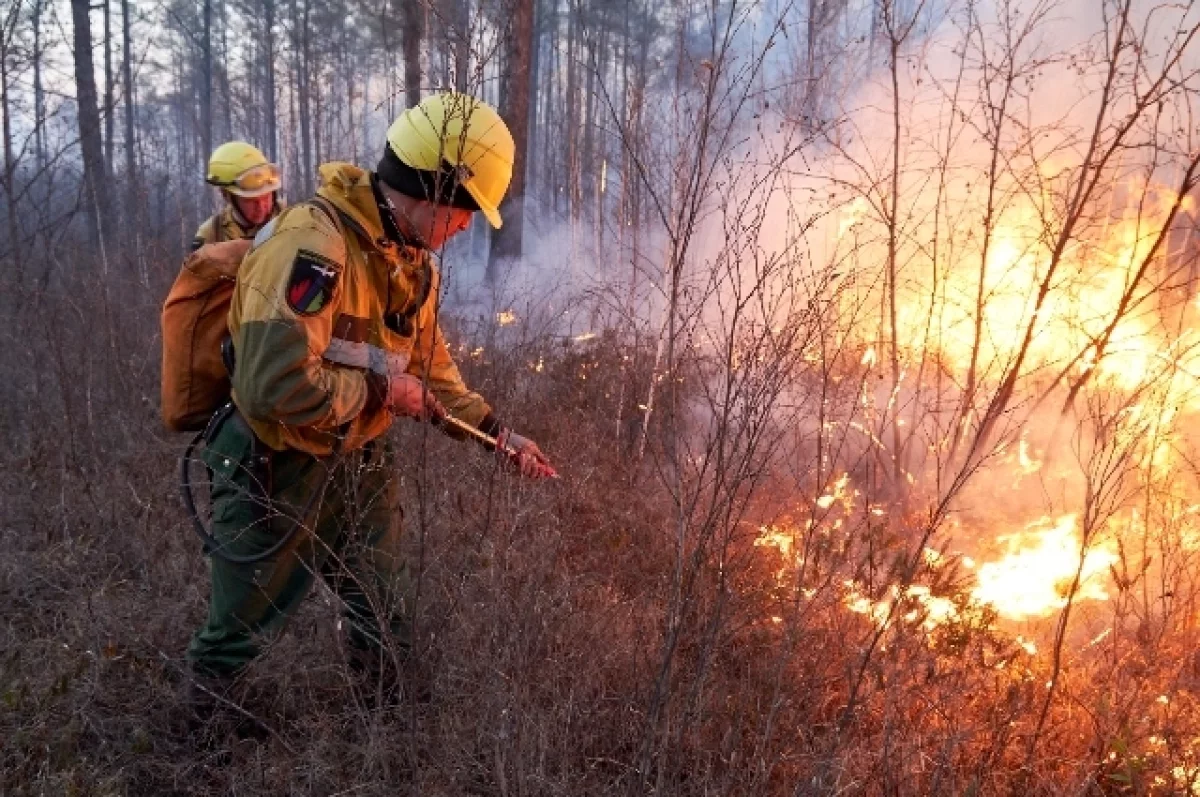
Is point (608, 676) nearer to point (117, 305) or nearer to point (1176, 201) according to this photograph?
point (1176, 201)

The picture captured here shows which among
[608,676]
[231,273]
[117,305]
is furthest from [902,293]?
[117,305]

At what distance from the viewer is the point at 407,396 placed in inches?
89.7

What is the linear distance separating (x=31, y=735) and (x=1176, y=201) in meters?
4.97

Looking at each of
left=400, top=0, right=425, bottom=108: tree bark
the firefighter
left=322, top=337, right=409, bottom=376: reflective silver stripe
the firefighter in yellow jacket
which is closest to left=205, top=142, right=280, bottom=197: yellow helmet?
the firefighter

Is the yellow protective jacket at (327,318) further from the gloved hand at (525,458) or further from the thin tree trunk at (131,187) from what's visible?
the thin tree trunk at (131,187)

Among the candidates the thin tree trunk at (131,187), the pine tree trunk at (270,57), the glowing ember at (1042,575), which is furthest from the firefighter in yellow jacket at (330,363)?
the pine tree trunk at (270,57)

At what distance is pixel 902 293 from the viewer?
5.47 m

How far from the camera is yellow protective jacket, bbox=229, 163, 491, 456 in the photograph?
6.59ft

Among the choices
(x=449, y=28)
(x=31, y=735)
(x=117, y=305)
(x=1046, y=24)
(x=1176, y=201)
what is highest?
(x=1046, y=24)

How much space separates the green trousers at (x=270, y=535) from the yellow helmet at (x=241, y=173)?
280 cm

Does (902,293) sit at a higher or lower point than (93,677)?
higher

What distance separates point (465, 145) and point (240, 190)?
10.0 feet

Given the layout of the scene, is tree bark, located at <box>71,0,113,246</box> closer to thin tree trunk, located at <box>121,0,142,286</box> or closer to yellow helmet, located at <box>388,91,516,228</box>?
thin tree trunk, located at <box>121,0,142,286</box>

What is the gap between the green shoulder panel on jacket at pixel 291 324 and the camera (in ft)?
6.55
